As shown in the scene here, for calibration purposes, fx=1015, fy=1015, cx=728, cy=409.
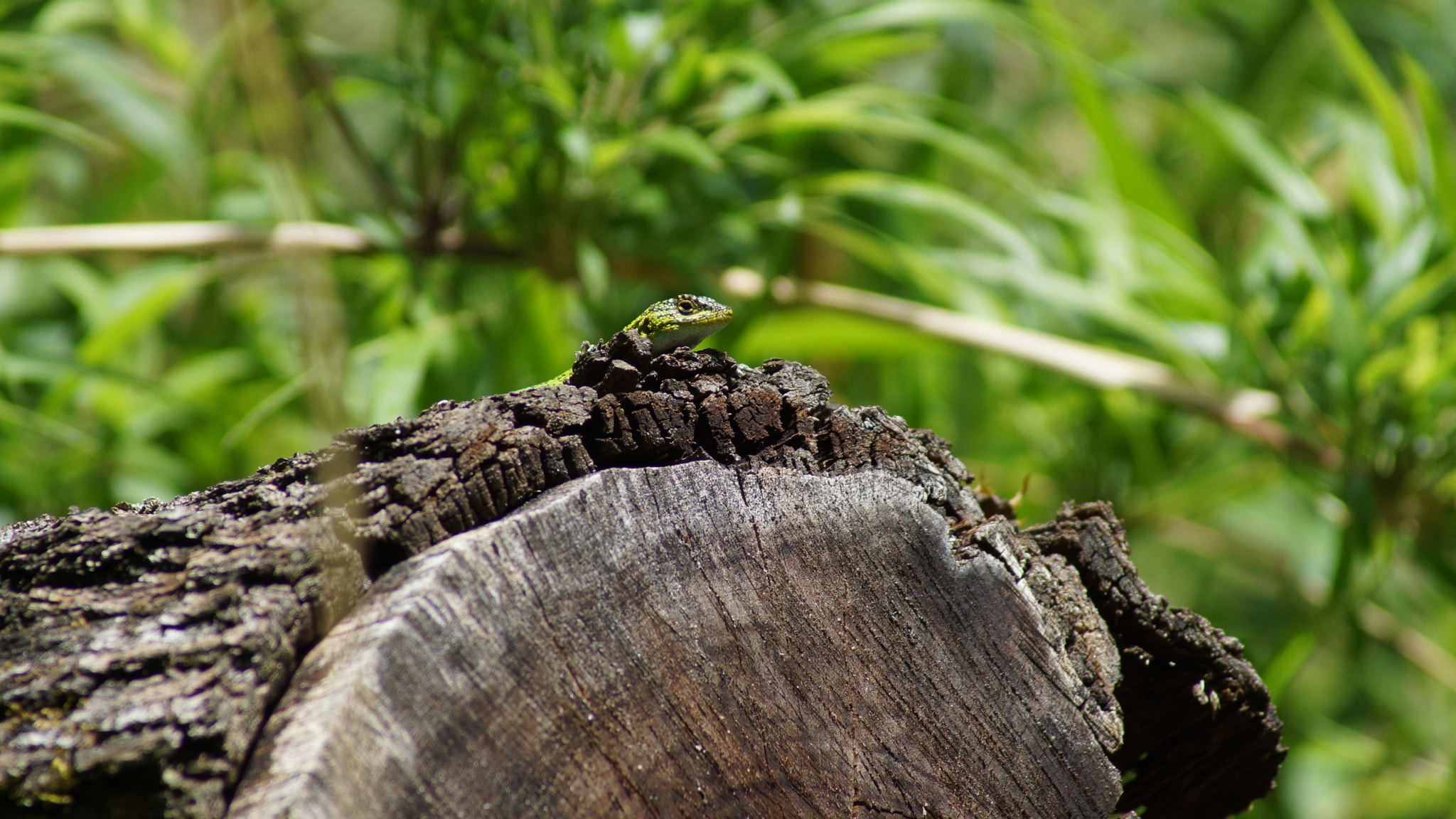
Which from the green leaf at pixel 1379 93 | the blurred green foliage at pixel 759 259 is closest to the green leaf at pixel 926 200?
the blurred green foliage at pixel 759 259

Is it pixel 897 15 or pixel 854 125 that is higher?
pixel 897 15

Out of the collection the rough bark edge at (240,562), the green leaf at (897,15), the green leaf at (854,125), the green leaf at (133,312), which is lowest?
the rough bark edge at (240,562)

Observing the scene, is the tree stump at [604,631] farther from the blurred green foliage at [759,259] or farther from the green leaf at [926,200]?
the green leaf at [926,200]

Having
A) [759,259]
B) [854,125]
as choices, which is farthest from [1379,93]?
[759,259]

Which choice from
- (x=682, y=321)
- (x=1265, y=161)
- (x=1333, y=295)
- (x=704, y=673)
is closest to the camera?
(x=704, y=673)

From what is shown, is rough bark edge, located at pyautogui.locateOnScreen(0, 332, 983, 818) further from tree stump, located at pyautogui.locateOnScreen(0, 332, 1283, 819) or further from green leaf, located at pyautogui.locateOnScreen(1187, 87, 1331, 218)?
green leaf, located at pyautogui.locateOnScreen(1187, 87, 1331, 218)

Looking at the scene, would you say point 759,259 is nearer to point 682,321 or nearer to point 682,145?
point 682,145
